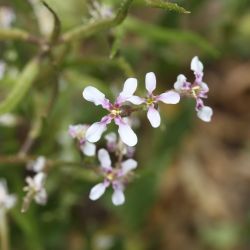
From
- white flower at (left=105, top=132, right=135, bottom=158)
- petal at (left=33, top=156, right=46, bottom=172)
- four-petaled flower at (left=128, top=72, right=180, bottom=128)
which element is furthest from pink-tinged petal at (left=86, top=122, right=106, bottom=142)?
petal at (left=33, top=156, right=46, bottom=172)

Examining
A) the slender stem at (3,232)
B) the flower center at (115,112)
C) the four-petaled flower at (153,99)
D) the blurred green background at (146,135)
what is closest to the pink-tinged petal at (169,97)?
the four-petaled flower at (153,99)

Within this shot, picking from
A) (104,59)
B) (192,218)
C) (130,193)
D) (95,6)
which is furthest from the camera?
(192,218)

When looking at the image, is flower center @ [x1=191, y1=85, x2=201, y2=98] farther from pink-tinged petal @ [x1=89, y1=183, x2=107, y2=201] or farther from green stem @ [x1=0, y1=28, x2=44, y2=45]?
green stem @ [x1=0, y1=28, x2=44, y2=45]

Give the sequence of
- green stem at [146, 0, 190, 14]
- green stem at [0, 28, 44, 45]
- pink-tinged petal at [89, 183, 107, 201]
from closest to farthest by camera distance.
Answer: green stem at [146, 0, 190, 14] → pink-tinged petal at [89, 183, 107, 201] → green stem at [0, 28, 44, 45]

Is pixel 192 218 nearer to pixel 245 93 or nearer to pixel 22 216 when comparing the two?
pixel 245 93

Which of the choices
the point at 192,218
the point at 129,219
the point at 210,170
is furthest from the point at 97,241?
the point at 210,170

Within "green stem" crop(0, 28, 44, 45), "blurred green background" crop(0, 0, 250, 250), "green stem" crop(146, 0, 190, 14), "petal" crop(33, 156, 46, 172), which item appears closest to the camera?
"green stem" crop(146, 0, 190, 14)

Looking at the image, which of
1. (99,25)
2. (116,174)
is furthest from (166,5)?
(116,174)
